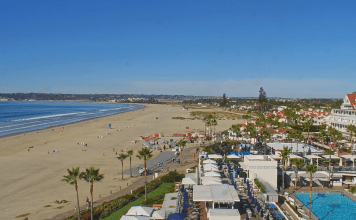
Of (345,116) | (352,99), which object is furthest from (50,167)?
(352,99)

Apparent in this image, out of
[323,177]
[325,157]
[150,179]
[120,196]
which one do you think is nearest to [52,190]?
[120,196]

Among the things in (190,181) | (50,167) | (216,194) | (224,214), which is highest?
(216,194)

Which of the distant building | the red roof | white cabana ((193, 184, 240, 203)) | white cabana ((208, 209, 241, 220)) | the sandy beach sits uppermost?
the red roof

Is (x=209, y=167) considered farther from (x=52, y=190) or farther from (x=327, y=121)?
(x=327, y=121)

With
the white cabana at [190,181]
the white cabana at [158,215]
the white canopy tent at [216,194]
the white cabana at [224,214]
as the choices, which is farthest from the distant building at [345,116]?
the white cabana at [158,215]

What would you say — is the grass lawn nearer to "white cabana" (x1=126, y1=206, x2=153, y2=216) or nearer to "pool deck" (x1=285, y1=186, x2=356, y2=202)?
"white cabana" (x1=126, y1=206, x2=153, y2=216)

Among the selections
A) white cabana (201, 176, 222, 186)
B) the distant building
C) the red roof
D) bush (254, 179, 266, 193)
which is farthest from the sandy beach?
the red roof

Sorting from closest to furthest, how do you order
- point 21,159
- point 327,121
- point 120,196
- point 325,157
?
point 120,196 → point 325,157 → point 21,159 → point 327,121

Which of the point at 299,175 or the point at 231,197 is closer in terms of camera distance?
the point at 231,197

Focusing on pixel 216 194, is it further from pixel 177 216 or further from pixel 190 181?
pixel 190 181
